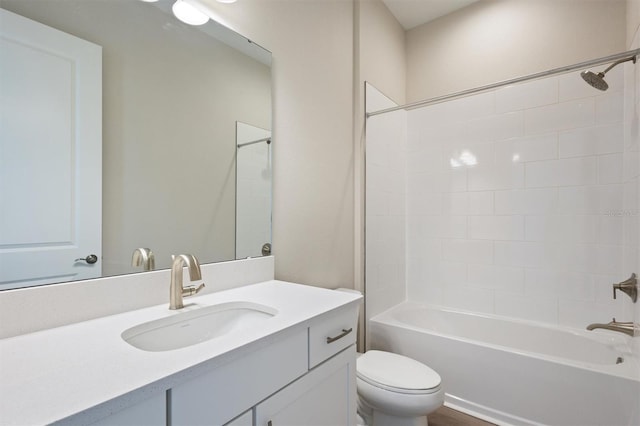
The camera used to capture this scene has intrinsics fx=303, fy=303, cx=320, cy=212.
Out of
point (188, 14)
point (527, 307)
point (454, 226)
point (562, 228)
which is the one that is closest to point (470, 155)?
point (454, 226)

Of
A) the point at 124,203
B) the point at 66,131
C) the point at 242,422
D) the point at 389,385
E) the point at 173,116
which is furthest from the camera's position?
the point at 389,385

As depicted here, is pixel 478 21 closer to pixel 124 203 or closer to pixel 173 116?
pixel 173 116

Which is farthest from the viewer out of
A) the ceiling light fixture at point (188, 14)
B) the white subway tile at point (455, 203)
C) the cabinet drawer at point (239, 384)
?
the white subway tile at point (455, 203)

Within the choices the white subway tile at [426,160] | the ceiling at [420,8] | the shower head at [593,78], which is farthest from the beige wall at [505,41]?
the shower head at [593,78]

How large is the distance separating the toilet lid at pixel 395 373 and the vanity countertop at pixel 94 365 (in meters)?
0.80

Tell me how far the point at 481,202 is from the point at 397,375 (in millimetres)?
1550

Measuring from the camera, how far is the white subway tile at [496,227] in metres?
2.26

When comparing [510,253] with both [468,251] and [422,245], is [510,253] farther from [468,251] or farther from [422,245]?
[422,245]

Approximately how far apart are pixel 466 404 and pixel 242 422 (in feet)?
5.45

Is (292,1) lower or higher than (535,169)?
higher

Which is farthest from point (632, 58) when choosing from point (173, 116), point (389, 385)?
point (173, 116)

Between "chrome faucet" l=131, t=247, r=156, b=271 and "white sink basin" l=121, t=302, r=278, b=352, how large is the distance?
9.0 inches

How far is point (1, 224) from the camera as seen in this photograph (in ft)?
2.52

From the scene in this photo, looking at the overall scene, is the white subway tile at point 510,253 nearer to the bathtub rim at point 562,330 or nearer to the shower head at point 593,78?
the bathtub rim at point 562,330
